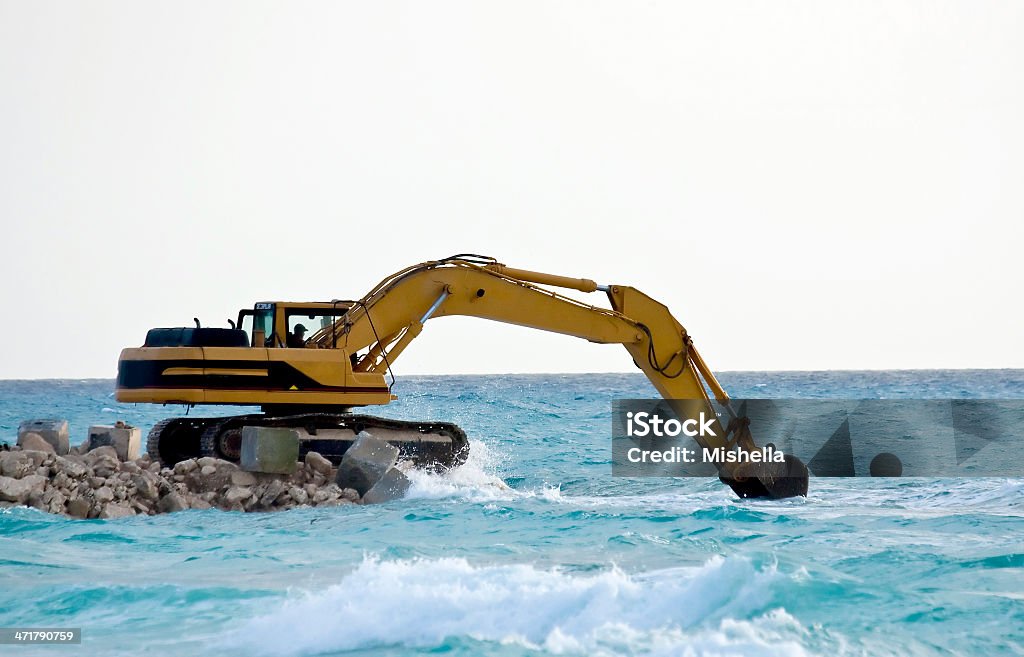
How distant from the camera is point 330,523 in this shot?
540 inches

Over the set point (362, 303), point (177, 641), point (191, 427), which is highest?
point (362, 303)

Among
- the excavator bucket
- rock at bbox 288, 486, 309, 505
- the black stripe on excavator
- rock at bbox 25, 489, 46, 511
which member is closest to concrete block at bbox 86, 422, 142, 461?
the black stripe on excavator

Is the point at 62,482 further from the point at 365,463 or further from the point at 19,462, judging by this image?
the point at 365,463

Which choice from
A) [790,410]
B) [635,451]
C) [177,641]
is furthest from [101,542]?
[790,410]

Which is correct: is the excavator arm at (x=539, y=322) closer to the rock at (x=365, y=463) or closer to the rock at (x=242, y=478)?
the rock at (x=365, y=463)

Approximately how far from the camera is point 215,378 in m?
15.6

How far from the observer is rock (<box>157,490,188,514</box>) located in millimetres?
14719

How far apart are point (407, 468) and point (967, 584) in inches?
328

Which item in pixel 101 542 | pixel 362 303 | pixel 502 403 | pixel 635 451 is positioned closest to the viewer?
pixel 101 542

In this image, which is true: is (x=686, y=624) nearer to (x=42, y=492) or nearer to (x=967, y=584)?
(x=967, y=584)

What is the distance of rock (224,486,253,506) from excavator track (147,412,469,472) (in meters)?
1.27

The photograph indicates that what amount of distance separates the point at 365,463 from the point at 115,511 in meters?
3.05

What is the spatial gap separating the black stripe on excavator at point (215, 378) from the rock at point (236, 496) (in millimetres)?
1352

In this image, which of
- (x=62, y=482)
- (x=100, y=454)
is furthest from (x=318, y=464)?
(x=62, y=482)
